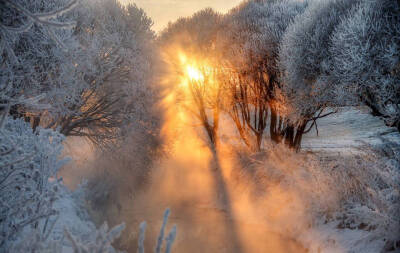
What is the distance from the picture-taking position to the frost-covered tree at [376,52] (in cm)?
785

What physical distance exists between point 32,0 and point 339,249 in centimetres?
953

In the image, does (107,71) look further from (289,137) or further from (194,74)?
(289,137)

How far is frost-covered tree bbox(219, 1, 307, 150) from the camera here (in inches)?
493

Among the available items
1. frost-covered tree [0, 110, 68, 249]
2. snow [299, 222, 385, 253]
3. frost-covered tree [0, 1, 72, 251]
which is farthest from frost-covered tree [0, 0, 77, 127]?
snow [299, 222, 385, 253]

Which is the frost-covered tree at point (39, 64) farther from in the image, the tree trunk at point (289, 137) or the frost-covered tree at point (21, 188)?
the tree trunk at point (289, 137)

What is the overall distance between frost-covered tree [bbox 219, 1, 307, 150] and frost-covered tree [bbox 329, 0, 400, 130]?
405 centimetres

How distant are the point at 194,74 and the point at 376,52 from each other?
356 inches

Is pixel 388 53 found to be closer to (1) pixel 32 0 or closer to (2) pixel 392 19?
(2) pixel 392 19

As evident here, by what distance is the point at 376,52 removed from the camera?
7.96 m

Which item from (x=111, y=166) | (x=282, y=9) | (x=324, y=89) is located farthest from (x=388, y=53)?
(x=111, y=166)

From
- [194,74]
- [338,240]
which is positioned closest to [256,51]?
[194,74]

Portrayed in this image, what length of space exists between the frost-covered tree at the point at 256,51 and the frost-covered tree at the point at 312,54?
1631mm

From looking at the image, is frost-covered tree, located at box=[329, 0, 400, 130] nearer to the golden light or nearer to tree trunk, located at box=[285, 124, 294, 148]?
tree trunk, located at box=[285, 124, 294, 148]

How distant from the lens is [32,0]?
718cm
